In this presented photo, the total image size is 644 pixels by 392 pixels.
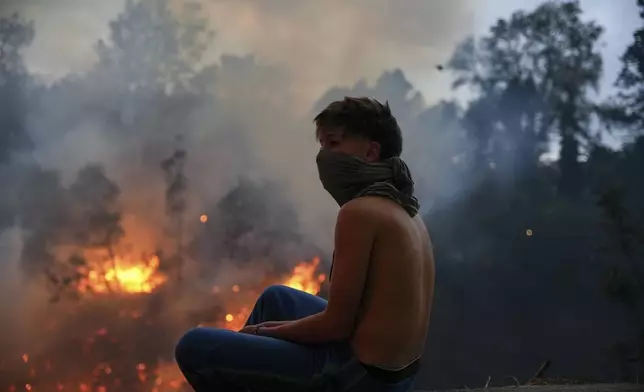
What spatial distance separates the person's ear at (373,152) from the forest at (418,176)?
2.77 meters

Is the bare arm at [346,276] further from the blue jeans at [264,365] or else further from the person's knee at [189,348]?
the person's knee at [189,348]

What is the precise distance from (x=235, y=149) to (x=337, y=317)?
3.10 metres

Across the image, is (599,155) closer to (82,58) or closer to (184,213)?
(184,213)

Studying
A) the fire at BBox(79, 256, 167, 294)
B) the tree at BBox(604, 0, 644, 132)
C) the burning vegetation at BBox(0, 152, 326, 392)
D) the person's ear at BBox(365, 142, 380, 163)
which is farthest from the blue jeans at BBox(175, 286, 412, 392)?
the tree at BBox(604, 0, 644, 132)

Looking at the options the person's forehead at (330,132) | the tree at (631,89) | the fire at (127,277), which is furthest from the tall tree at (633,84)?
the person's forehead at (330,132)

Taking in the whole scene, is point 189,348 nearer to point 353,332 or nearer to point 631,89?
point 353,332

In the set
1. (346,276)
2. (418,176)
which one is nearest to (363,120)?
A: (346,276)

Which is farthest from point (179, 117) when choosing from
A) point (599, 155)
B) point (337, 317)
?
point (337, 317)

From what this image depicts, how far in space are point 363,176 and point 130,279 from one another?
3.16m

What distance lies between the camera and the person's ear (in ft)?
4.35

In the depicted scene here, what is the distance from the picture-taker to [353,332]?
3.92 ft

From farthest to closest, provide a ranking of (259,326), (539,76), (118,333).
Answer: (539,76) → (118,333) → (259,326)

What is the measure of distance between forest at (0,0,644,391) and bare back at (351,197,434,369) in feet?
9.61

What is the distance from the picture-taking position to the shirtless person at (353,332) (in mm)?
1136
